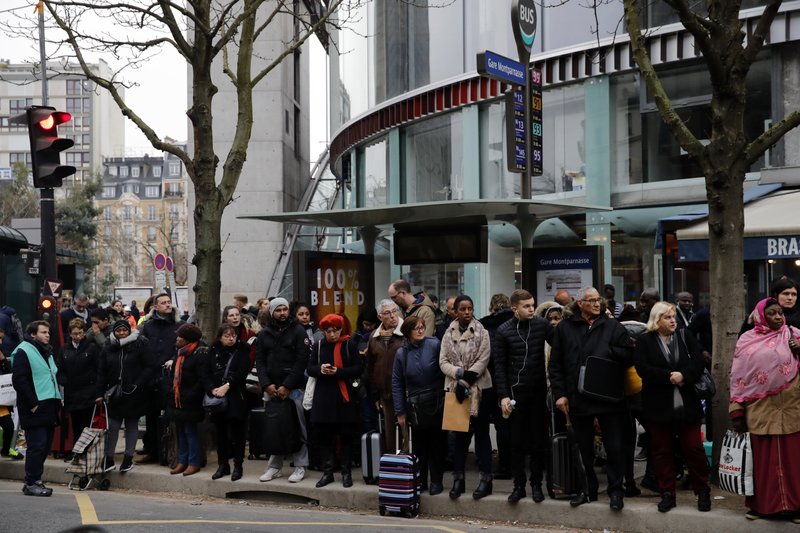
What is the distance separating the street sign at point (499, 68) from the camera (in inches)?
465

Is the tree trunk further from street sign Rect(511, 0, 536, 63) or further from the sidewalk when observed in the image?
street sign Rect(511, 0, 536, 63)

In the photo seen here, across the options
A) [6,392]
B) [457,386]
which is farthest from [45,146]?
[457,386]

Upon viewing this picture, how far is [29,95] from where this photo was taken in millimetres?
126312

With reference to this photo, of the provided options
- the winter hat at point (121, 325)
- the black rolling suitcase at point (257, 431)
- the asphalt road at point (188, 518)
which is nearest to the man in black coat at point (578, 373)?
the asphalt road at point (188, 518)

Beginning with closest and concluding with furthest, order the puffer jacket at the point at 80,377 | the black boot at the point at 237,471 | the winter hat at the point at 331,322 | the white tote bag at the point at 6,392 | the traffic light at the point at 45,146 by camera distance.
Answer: the winter hat at the point at 331,322
the black boot at the point at 237,471
the puffer jacket at the point at 80,377
the white tote bag at the point at 6,392
the traffic light at the point at 45,146

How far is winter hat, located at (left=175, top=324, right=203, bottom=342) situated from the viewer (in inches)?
440

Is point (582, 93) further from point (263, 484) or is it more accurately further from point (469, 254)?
point (263, 484)

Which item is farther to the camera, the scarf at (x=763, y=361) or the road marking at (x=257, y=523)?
the road marking at (x=257, y=523)

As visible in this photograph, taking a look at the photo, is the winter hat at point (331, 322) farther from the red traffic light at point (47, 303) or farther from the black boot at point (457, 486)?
the red traffic light at point (47, 303)

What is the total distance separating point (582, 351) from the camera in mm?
8656

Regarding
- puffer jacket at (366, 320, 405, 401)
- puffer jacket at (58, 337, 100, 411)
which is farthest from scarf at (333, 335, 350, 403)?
puffer jacket at (58, 337, 100, 411)

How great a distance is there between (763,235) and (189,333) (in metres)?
7.44

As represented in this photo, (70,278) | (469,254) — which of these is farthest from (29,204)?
(469,254)

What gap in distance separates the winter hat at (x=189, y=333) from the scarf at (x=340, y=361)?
1833 millimetres
